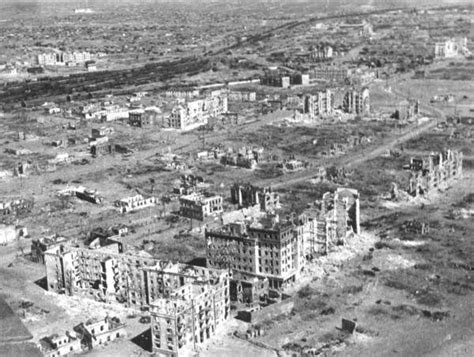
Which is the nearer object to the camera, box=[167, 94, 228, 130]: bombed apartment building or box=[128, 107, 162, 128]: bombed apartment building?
box=[167, 94, 228, 130]: bombed apartment building

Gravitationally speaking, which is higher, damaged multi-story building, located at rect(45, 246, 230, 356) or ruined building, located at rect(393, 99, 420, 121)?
damaged multi-story building, located at rect(45, 246, 230, 356)

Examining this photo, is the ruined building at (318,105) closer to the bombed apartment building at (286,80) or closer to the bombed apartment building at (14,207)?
the bombed apartment building at (286,80)

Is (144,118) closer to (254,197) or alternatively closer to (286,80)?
(286,80)

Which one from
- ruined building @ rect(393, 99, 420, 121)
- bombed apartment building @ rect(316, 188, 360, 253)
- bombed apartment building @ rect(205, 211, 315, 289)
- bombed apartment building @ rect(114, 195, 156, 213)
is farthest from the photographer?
ruined building @ rect(393, 99, 420, 121)

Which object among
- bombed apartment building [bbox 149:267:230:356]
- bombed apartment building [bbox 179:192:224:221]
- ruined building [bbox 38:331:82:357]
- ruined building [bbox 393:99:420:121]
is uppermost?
bombed apartment building [bbox 149:267:230:356]

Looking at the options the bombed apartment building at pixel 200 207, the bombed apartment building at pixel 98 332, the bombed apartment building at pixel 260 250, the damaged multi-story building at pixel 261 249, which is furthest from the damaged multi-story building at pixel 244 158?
the bombed apartment building at pixel 98 332

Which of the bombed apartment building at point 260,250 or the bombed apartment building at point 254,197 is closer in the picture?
the bombed apartment building at point 260,250

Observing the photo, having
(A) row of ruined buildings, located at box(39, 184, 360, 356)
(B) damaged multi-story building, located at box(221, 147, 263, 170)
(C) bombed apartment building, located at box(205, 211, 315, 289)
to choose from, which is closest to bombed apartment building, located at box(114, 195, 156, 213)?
(A) row of ruined buildings, located at box(39, 184, 360, 356)

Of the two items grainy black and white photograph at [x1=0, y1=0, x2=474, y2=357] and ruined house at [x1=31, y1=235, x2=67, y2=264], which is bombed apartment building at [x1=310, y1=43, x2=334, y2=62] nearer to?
grainy black and white photograph at [x1=0, y1=0, x2=474, y2=357]
